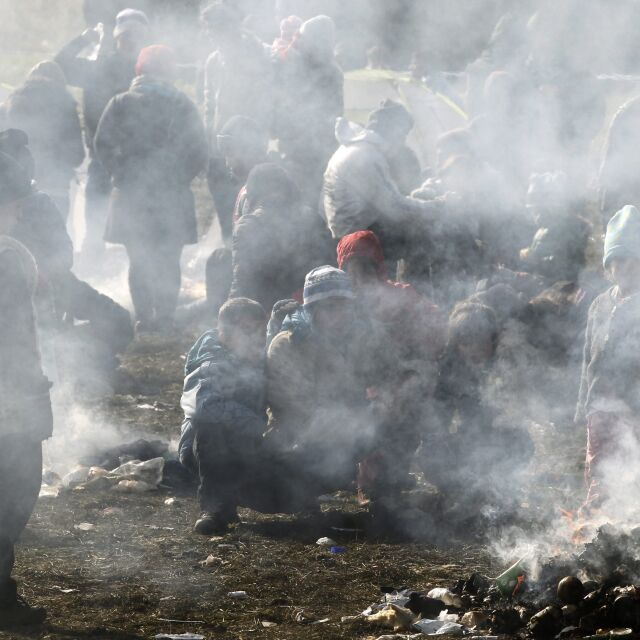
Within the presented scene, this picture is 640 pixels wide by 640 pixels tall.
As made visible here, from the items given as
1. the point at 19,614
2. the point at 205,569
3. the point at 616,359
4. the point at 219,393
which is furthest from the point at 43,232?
the point at 616,359

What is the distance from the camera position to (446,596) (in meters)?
3.84

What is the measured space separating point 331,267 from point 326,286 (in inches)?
5.7

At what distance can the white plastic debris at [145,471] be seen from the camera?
18.2ft

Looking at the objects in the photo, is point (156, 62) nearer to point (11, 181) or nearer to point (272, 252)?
point (272, 252)

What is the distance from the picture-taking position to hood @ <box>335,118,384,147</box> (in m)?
6.27

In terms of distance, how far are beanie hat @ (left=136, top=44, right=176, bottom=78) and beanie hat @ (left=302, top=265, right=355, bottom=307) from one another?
340 centimetres

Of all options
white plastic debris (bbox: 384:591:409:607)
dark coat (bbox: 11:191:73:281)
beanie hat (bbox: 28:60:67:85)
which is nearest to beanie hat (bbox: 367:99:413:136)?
dark coat (bbox: 11:191:73:281)

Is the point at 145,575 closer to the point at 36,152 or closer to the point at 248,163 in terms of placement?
the point at 248,163

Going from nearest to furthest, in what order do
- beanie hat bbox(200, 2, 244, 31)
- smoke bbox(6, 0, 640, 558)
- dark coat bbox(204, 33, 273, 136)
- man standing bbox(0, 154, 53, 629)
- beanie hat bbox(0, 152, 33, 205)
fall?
man standing bbox(0, 154, 53, 629) < beanie hat bbox(0, 152, 33, 205) < smoke bbox(6, 0, 640, 558) < beanie hat bbox(200, 2, 244, 31) < dark coat bbox(204, 33, 273, 136)

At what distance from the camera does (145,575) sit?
14.0 feet

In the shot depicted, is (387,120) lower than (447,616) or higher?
higher

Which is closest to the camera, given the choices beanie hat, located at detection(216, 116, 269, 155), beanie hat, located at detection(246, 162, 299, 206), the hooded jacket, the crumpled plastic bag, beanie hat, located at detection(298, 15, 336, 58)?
the crumpled plastic bag

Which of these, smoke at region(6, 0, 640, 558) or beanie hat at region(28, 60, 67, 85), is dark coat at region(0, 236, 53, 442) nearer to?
smoke at region(6, 0, 640, 558)

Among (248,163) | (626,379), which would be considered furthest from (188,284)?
(626,379)
